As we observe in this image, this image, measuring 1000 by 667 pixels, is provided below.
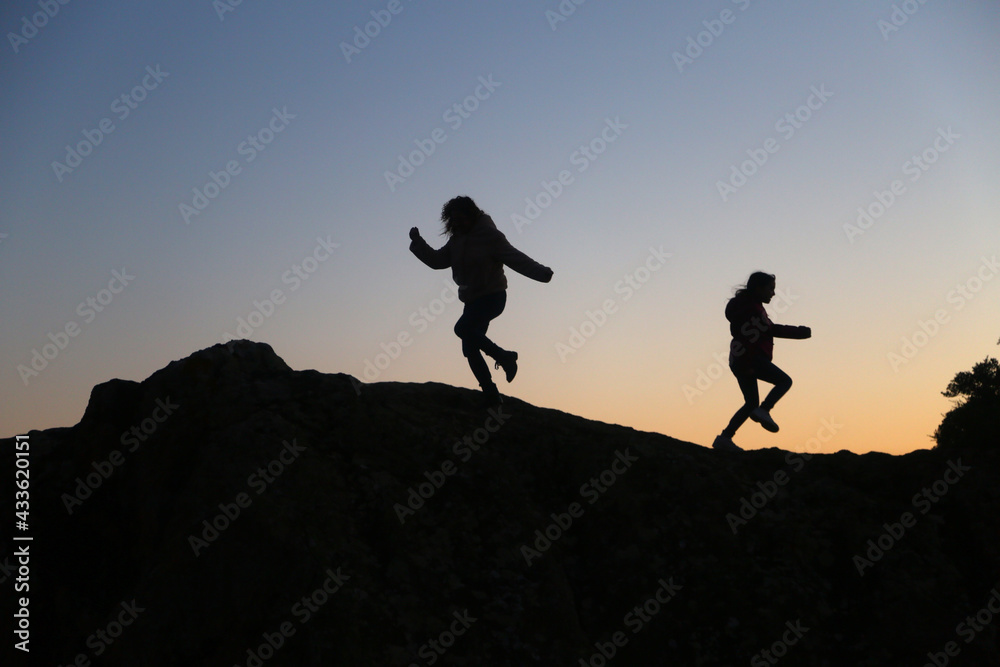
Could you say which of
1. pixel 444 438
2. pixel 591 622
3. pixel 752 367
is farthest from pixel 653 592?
pixel 752 367

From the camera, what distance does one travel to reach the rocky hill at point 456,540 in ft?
21.1

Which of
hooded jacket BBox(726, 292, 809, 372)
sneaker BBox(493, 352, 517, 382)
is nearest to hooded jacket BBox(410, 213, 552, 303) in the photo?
sneaker BBox(493, 352, 517, 382)

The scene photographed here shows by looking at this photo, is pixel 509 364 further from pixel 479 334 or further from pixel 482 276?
pixel 482 276

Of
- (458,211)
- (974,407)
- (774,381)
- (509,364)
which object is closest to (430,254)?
(458,211)

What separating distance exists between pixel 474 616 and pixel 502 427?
102 inches

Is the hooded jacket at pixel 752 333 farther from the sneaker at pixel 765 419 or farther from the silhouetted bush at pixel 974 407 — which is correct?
the silhouetted bush at pixel 974 407

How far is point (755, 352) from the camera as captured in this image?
33.0ft

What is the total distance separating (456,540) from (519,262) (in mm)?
3700

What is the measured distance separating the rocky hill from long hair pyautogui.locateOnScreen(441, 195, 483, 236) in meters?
2.57

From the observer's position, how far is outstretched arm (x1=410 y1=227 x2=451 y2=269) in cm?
1019

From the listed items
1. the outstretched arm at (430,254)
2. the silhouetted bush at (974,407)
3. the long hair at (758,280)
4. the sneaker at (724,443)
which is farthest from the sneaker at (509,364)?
the silhouetted bush at (974,407)

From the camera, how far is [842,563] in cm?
713

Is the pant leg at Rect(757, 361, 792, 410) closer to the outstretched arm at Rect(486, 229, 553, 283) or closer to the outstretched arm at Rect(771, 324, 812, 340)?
the outstretched arm at Rect(771, 324, 812, 340)

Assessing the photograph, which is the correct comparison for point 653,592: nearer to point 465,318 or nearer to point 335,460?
point 335,460
